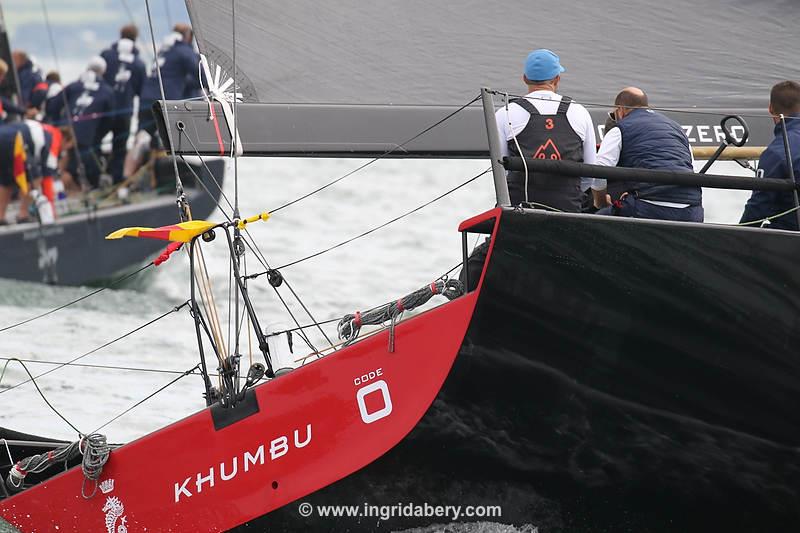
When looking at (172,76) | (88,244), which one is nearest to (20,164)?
(88,244)

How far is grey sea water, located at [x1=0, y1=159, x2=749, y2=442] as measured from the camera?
6.09m

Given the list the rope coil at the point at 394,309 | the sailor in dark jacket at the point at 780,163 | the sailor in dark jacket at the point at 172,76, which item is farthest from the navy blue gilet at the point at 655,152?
the sailor in dark jacket at the point at 172,76

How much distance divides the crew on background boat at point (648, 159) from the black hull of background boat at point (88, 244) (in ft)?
20.8

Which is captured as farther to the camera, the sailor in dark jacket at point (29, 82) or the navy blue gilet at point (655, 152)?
the sailor in dark jacket at point (29, 82)

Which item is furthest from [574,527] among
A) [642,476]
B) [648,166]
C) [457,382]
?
[648,166]

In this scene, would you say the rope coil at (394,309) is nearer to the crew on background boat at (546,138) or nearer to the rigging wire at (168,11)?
the crew on background boat at (546,138)

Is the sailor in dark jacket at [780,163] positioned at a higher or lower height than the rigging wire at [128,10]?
lower

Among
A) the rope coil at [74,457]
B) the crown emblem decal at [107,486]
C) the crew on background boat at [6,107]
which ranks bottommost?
the crown emblem decal at [107,486]

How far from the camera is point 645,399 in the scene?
139 inches

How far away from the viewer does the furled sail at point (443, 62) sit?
13.5 feet

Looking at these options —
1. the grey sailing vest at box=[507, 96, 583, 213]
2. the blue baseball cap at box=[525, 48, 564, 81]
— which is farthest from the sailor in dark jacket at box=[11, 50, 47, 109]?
the grey sailing vest at box=[507, 96, 583, 213]

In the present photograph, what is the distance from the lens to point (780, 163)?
12.4 feet

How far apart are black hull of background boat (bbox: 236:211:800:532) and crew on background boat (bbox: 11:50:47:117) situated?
7205mm

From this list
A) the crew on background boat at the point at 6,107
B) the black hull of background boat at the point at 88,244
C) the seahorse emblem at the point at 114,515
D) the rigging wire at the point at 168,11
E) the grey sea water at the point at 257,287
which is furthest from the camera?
the rigging wire at the point at 168,11
